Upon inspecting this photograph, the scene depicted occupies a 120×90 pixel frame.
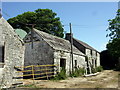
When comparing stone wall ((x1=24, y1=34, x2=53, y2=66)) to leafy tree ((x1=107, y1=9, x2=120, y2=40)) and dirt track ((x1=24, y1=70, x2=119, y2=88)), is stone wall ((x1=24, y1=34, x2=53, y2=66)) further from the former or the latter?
leafy tree ((x1=107, y1=9, x2=120, y2=40))

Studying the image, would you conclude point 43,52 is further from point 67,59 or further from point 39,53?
point 67,59

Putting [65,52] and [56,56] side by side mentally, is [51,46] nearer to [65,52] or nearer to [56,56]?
[56,56]

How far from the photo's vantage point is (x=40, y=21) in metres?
29.3

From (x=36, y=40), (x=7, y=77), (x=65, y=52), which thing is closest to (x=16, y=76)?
(x=7, y=77)

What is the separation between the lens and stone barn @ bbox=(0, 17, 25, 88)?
8.37 m

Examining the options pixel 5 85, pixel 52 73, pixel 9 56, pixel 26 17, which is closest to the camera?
pixel 5 85

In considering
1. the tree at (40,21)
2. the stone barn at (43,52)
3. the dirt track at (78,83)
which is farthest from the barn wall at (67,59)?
the tree at (40,21)

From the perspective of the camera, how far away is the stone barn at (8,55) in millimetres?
8370

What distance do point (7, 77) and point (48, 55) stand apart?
5.36 meters

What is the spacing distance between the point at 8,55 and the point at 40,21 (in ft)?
70.0

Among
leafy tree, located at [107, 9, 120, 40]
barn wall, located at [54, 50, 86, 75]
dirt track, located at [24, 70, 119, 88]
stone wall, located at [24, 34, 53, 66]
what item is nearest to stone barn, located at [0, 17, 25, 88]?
dirt track, located at [24, 70, 119, 88]

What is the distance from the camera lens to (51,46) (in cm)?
1323

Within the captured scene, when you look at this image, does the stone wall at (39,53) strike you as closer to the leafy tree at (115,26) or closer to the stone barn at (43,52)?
the stone barn at (43,52)

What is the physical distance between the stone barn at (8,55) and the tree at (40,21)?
61.6 feet
